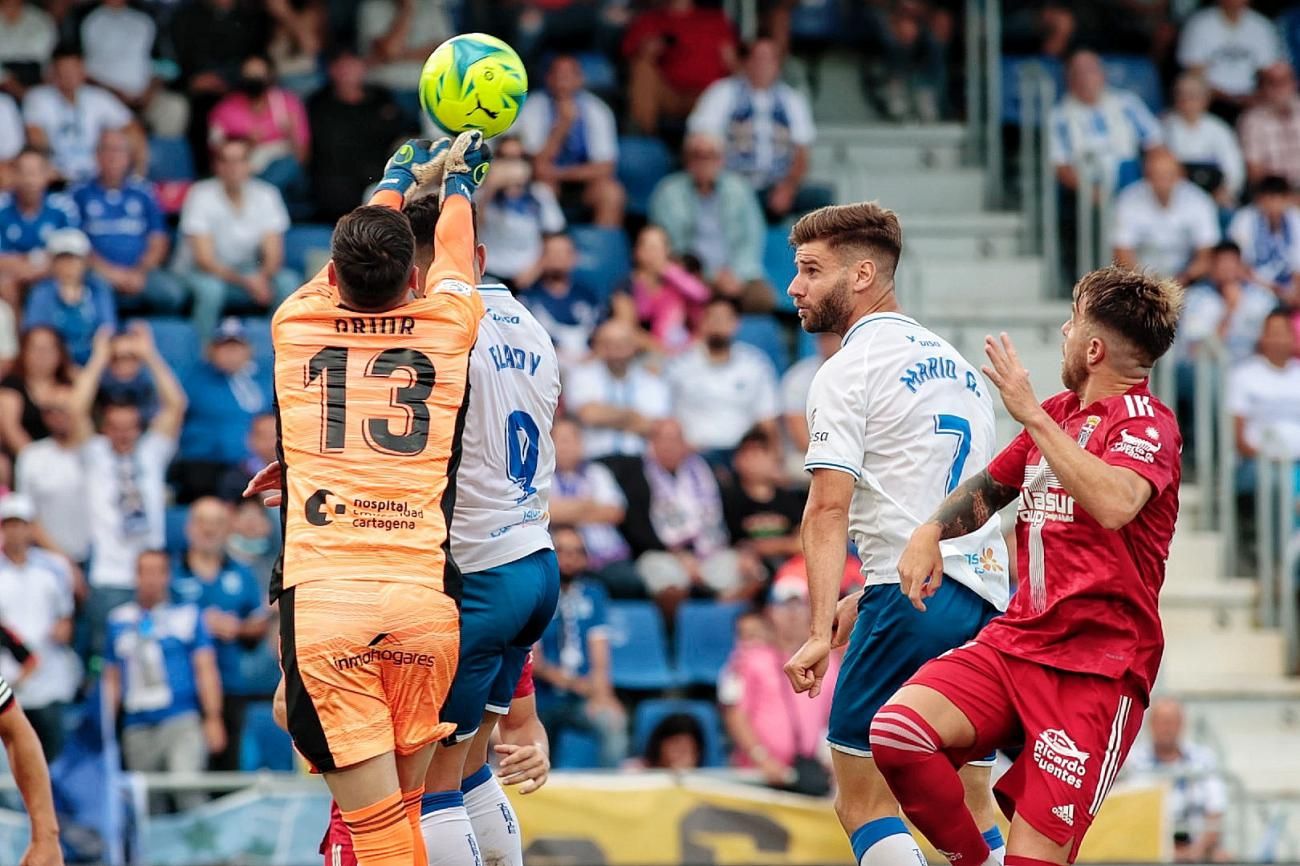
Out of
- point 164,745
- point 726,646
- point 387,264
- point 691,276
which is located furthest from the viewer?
point 691,276

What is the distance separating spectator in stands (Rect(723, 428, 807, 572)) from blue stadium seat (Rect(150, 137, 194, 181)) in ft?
16.5

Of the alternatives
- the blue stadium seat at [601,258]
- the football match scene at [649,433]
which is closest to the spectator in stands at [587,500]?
the football match scene at [649,433]

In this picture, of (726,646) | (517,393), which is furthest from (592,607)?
(517,393)

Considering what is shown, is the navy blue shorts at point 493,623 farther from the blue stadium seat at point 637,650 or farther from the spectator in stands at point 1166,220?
the spectator in stands at point 1166,220

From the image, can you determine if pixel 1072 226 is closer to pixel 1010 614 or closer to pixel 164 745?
pixel 164 745

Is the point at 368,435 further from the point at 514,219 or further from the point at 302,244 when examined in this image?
the point at 302,244

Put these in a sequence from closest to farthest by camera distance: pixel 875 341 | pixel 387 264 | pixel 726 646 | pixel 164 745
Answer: pixel 387 264 < pixel 875 341 < pixel 164 745 < pixel 726 646

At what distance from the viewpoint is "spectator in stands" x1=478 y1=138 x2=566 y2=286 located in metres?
15.1

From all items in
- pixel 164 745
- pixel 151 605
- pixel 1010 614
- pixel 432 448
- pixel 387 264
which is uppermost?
pixel 387 264

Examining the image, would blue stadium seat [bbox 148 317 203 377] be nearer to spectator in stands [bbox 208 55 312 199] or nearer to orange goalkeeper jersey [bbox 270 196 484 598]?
spectator in stands [bbox 208 55 312 199]

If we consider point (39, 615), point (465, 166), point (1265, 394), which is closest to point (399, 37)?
point (39, 615)

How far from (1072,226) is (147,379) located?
25.7ft

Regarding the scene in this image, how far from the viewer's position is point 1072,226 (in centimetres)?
1725

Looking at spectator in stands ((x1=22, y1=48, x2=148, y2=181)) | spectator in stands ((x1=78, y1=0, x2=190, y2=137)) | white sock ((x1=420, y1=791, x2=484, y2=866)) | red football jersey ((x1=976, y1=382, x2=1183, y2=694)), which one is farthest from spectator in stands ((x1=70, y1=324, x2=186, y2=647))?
red football jersey ((x1=976, y1=382, x2=1183, y2=694))
